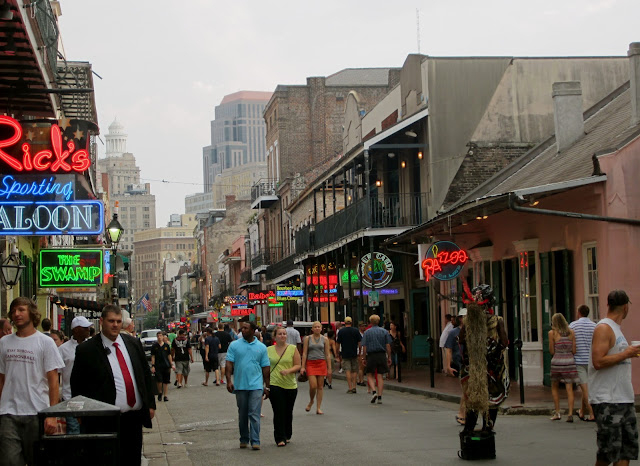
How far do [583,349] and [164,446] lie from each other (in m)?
5.94

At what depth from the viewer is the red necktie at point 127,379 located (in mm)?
8267

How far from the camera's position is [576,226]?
18.7 m

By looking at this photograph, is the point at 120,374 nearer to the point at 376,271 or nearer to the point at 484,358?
the point at 484,358

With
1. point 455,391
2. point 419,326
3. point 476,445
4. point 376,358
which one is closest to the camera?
point 476,445

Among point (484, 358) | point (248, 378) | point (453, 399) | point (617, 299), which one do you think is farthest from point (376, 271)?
point (617, 299)

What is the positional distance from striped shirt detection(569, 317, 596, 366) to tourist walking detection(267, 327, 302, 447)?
4.01 meters

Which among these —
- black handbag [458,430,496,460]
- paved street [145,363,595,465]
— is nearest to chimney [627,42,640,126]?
paved street [145,363,595,465]

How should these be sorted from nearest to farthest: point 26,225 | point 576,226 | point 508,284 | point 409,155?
point 26,225
point 576,226
point 508,284
point 409,155

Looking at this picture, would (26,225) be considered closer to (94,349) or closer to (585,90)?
(94,349)

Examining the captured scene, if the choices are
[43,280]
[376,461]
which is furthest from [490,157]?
[376,461]

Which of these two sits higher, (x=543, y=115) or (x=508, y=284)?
(x=543, y=115)

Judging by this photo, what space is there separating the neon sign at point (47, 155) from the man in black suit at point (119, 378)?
544 centimetres

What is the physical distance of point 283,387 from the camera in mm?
13469

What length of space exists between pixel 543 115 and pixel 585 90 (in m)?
1.48
